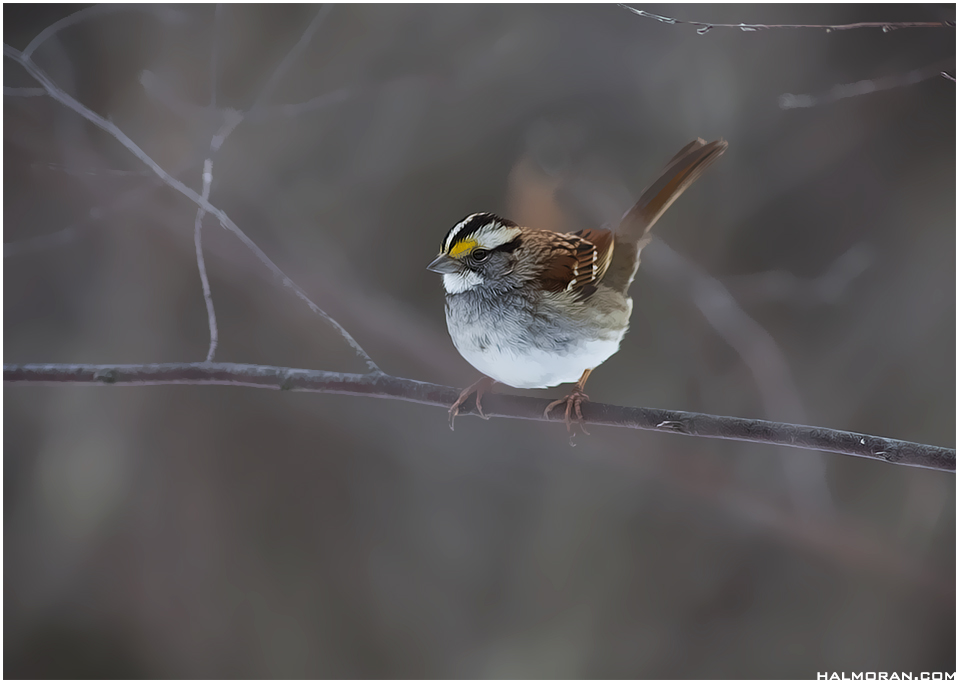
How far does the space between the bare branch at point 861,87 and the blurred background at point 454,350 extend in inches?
0.4

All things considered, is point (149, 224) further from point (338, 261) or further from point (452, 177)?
point (452, 177)

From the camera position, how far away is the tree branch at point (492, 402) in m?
0.83

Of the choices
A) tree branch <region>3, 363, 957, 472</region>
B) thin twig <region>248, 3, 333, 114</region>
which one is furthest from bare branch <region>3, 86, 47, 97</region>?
tree branch <region>3, 363, 957, 472</region>

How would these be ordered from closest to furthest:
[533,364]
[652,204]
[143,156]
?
[533,364] < [652,204] < [143,156]

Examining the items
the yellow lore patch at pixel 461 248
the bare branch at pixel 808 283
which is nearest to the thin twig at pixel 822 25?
the bare branch at pixel 808 283

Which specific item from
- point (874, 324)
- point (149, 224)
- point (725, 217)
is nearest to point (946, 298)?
point (874, 324)

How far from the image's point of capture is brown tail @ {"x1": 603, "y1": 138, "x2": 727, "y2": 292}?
99 cm

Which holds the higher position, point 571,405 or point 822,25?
point 822,25

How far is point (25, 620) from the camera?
109cm

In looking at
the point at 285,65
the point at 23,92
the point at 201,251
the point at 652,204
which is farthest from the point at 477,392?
the point at 23,92

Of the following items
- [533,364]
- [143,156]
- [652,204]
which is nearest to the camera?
[533,364]

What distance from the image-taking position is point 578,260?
Answer: 944 millimetres

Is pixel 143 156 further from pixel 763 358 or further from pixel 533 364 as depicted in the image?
pixel 763 358

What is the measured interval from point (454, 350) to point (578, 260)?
0.31 meters
